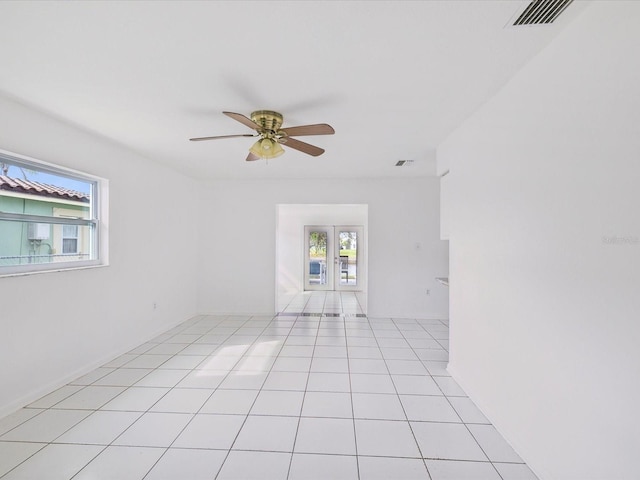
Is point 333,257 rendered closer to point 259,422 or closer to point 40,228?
point 259,422

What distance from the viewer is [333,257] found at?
842 cm

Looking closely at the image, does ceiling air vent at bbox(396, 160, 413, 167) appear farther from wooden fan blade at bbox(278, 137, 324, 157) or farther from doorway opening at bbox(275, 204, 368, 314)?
doorway opening at bbox(275, 204, 368, 314)

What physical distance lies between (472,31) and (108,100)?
2.56 metres

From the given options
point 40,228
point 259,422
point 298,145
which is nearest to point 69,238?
point 40,228

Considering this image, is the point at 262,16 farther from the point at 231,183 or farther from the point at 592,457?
the point at 231,183

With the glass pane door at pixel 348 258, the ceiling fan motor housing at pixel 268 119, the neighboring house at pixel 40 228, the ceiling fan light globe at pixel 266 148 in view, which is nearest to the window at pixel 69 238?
the neighboring house at pixel 40 228

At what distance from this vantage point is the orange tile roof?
2359mm

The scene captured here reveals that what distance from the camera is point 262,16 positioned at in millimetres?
1426

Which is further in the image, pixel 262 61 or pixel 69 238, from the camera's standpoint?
pixel 69 238

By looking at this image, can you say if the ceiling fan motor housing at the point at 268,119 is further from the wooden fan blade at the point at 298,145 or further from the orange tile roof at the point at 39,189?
the orange tile roof at the point at 39,189

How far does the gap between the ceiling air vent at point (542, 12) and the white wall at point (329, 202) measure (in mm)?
3689

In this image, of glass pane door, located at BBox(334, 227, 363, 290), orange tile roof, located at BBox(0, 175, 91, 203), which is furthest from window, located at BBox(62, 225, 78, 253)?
glass pane door, located at BBox(334, 227, 363, 290)

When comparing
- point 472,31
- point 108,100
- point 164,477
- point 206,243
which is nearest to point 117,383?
point 164,477

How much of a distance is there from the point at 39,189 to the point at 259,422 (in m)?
2.79
